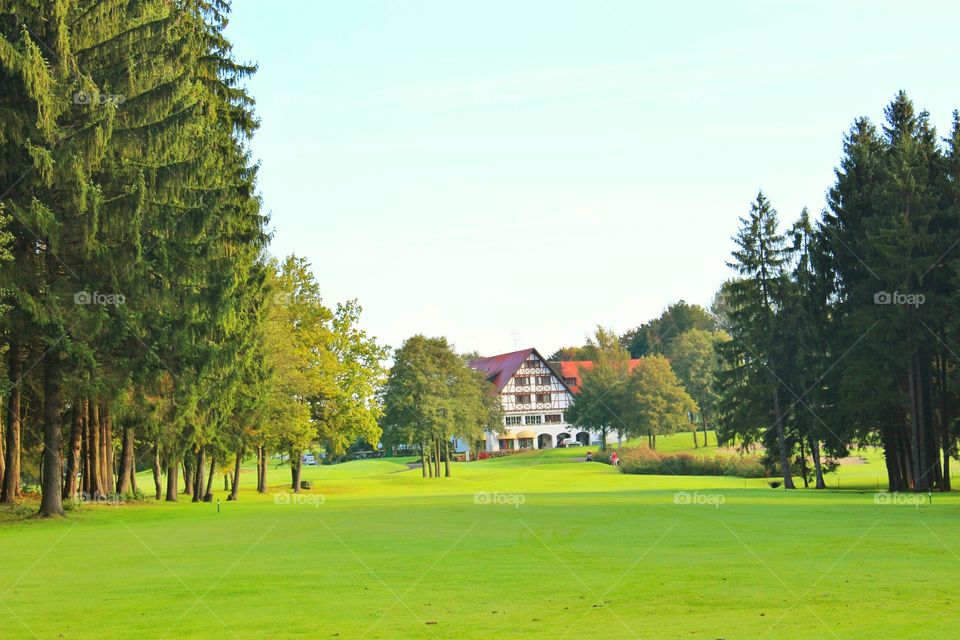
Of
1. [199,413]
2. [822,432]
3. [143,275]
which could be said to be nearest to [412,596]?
[143,275]

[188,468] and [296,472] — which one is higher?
[188,468]

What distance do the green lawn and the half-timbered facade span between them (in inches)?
3965

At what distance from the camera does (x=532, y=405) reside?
127312 mm

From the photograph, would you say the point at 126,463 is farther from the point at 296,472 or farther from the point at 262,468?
the point at 296,472

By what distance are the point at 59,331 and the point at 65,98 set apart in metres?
6.38

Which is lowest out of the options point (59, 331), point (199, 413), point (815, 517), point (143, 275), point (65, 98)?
point (815, 517)

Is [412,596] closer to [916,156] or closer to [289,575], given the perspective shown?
[289,575]

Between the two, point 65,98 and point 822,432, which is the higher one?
point 65,98

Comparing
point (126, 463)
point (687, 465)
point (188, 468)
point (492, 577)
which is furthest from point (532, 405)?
point (492, 577)

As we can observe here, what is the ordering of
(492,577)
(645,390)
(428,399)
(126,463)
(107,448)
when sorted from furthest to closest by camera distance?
(645,390), (428,399), (107,448), (126,463), (492,577)

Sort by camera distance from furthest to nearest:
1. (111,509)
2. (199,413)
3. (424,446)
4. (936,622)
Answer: (424,446), (199,413), (111,509), (936,622)

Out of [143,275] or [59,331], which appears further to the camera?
[143,275]

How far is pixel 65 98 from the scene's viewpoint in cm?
2600

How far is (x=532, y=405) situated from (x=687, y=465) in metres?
54.9
